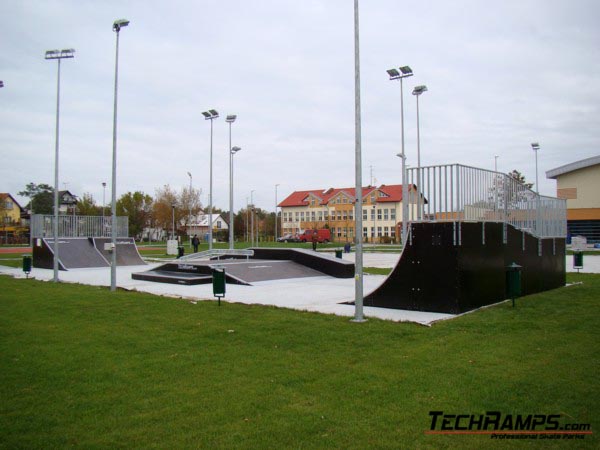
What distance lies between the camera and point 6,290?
17.3m

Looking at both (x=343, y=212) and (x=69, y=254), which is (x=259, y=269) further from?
(x=343, y=212)

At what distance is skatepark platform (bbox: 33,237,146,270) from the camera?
29.0 meters

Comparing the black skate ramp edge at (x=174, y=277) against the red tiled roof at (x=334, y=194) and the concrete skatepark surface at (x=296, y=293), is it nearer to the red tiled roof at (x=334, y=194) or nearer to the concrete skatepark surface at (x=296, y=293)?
the concrete skatepark surface at (x=296, y=293)

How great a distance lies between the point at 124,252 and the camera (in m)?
31.9

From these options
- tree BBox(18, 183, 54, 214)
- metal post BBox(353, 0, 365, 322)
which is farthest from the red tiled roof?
metal post BBox(353, 0, 365, 322)

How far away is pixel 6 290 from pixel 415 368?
1573 cm

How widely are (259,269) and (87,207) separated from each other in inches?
2740

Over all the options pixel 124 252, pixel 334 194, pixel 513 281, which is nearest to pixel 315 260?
pixel 513 281

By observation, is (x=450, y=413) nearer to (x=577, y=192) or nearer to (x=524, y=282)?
(x=524, y=282)

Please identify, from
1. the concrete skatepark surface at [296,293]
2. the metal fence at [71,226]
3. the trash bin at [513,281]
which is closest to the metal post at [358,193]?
the concrete skatepark surface at [296,293]

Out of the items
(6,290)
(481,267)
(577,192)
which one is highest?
(577,192)

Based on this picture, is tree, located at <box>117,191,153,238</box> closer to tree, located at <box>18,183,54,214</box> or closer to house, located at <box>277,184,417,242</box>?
tree, located at <box>18,183,54,214</box>

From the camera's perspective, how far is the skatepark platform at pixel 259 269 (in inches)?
779

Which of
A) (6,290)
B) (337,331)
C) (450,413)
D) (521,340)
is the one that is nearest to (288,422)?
(450,413)
